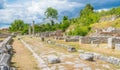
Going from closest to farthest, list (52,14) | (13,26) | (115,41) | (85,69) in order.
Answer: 1. (85,69)
2. (115,41)
3. (52,14)
4. (13,26)

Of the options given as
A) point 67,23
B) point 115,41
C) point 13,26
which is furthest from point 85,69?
point 13,26

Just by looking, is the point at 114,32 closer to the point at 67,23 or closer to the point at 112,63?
the point at 112,63

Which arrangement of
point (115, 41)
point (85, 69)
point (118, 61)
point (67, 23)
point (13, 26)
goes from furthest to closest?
point (13, 26) < point (67, 23) < point (115, 41) < point (118, 61) < point (85, 69)

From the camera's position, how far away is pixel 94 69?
13.9m

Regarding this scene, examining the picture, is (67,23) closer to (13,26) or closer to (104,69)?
(13,26)

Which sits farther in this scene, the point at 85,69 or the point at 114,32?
the point at 114,32

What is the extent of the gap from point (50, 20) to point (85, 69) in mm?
107451

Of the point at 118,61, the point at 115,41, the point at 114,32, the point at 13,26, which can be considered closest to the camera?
the point at 118,61

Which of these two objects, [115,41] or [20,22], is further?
[20,22]

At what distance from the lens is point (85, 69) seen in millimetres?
13836

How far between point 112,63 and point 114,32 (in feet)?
108

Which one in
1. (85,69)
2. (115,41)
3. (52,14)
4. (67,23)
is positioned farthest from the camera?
(52,14)

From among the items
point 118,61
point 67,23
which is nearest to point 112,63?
point 118,61

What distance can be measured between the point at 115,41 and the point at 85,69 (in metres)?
14.2
